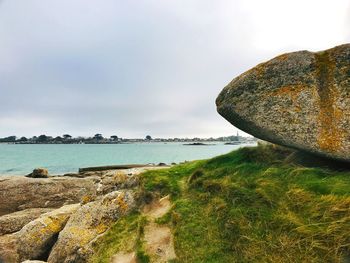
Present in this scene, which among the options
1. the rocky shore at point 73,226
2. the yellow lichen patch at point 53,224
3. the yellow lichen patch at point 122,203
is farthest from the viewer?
the yellow lichen patch at point 53,224

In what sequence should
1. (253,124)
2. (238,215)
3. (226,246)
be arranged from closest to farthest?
(226,246)
(238,215)
(253,124)

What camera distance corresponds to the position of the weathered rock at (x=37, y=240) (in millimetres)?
10922

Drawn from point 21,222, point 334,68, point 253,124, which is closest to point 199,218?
point 253,124

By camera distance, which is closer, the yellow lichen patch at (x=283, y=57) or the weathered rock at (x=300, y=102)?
the weathered rock at (x=300, y=102)

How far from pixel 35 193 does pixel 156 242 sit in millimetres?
13197

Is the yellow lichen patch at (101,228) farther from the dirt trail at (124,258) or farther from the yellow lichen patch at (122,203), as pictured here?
the dirt trail at (124,258)

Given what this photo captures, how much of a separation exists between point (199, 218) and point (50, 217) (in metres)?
6.36

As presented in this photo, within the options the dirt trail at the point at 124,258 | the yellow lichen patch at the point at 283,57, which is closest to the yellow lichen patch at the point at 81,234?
the dirt trail at the point at 124,258

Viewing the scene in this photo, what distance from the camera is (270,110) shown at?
30.9ft

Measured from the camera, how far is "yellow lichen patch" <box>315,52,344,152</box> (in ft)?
28.3

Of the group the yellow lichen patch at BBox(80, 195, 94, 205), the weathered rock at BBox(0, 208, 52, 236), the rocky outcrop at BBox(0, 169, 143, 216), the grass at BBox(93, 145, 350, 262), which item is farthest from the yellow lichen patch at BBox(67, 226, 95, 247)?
the rocky outcrop at BBox(0, 169, 143, 216)

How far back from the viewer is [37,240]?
11023 mm

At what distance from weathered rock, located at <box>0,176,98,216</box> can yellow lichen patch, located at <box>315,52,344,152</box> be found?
13030mm

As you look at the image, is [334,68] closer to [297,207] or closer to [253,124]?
[253,124]
